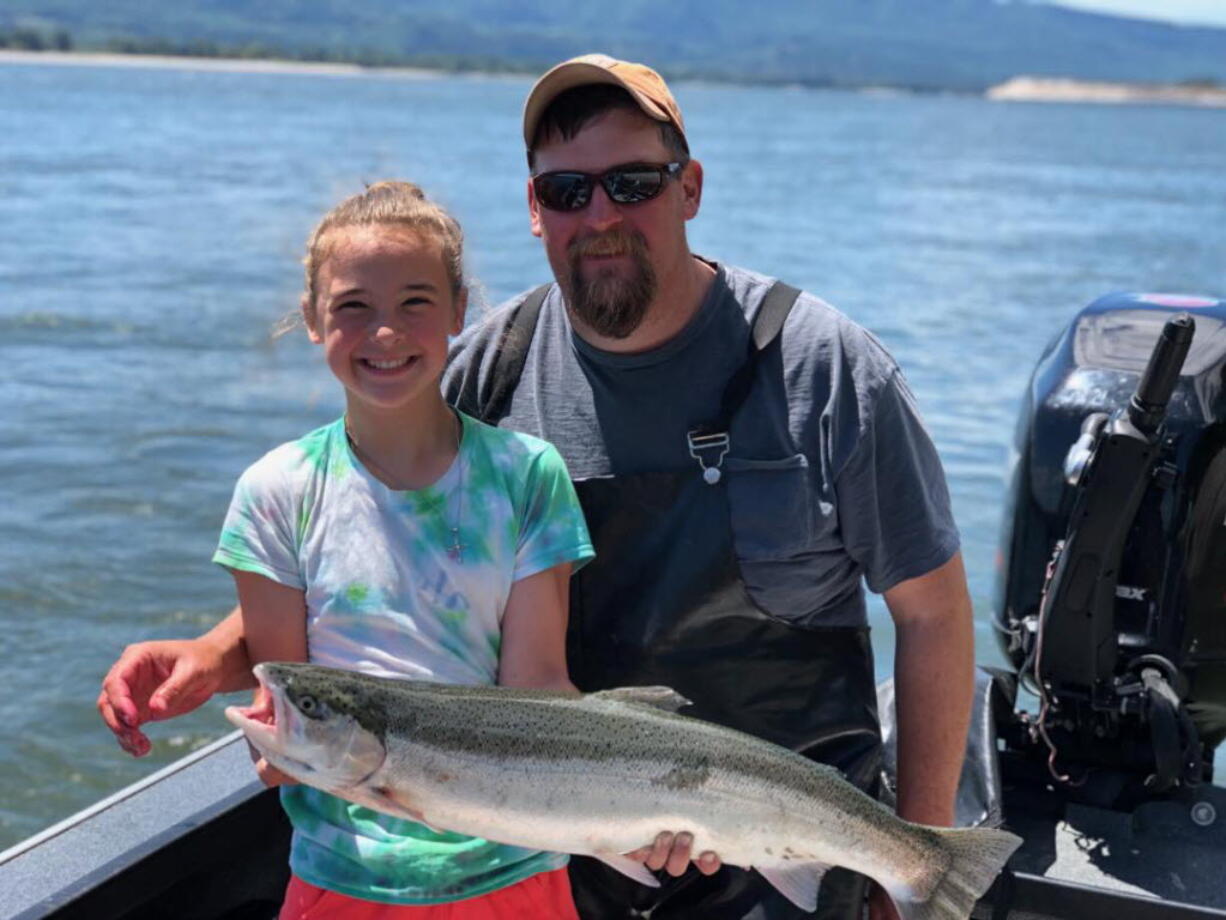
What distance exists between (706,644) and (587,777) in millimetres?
714

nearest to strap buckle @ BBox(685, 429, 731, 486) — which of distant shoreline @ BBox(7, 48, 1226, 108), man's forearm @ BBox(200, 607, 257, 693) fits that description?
man's forearm @ BBox(200, 607, 257, 693)

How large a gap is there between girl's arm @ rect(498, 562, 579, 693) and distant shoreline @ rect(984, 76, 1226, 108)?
552ft

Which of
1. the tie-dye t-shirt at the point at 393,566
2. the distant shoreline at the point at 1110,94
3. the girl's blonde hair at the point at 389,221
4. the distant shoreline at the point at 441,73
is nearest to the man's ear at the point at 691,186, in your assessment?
the girl's blonde hair at the point at 389,221

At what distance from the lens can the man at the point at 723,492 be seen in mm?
3100

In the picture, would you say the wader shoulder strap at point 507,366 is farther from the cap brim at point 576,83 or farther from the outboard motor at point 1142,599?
the outboard motor at point 1142,599

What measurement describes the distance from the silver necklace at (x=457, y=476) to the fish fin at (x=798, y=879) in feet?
2.47

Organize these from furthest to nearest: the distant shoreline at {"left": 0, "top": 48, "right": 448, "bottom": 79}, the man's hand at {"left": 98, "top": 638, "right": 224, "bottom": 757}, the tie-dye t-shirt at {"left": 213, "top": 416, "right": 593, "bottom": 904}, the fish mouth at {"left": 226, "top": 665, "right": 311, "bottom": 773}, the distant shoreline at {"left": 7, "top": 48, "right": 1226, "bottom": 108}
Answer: the distant shoreline at {"left": 7, "top": 48, "right": 1226, "bottom": 108}, the distant shoreline at {"left": 0, "top": 48, "right": 448, "bottom": 79}, the tie-dye t-shirt at {"left": 213, "top": 416, "right": 593, "bottom": 904}, the man's hand at {"left": 98, "top": 638, "right": 224, "bottom": 757}, the fish mouth at {"left": 226, "top": 665, "right": 311, "bottom": 773}

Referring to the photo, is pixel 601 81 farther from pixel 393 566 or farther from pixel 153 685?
pixel 153 685

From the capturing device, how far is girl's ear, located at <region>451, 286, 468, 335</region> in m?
2.91

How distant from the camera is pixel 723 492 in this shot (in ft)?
10.2

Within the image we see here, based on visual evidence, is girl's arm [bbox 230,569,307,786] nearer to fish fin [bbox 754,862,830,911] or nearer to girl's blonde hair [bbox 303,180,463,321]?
girl's blonde hair [bbox 303,180,463,321]

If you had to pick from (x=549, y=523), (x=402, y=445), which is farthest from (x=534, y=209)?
(x=549, y=523)

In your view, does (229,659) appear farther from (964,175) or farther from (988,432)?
(964,175)

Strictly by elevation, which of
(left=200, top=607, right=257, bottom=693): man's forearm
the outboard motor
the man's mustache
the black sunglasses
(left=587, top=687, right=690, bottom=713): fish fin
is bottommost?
the outboard motor
